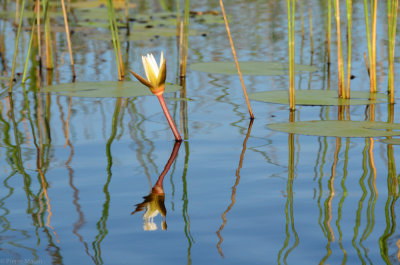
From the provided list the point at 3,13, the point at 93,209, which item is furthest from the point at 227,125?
the point at 3,13

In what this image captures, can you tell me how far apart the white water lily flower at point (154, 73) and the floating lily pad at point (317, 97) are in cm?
111

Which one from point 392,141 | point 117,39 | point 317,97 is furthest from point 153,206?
point 117,39

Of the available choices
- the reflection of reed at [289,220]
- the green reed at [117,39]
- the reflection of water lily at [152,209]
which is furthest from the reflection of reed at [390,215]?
the green reed at [117,39]

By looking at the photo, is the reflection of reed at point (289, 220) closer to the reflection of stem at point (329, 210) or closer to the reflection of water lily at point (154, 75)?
the reflection of stem at point (329, 210)

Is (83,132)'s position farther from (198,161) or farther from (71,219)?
(71,219)

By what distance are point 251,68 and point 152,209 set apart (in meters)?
3.34

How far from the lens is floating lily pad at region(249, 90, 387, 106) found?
439 centimetres

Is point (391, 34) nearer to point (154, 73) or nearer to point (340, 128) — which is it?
point (340, 128)

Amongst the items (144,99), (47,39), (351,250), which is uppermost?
(47,39)

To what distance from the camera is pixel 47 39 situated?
5.78 meters

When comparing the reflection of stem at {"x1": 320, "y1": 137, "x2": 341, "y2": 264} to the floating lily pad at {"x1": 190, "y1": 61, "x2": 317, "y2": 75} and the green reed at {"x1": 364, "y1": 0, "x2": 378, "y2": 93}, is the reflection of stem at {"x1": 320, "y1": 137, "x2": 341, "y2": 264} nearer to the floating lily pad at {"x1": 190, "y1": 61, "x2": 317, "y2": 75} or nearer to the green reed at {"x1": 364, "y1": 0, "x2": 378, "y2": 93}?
the green reed at {"x1": 364, "y1": 0, "x2": 378, "y2": 93}

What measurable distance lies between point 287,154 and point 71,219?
4.28ft

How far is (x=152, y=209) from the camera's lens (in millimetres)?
2594

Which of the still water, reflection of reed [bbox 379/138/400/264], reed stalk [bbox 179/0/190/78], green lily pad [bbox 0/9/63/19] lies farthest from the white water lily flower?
green lily pad [bbox 0/9/63/19]
